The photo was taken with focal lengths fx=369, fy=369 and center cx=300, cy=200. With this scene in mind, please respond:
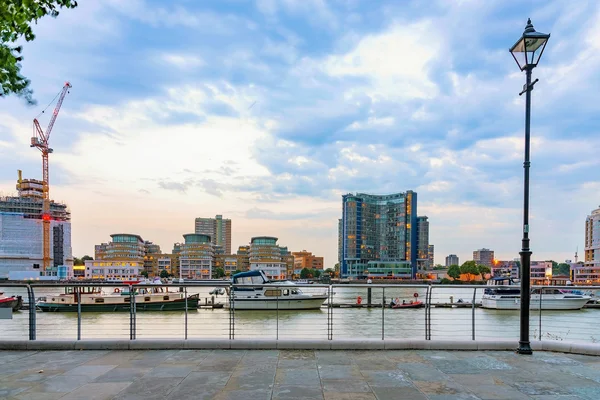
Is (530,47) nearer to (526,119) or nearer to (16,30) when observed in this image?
(526,119)

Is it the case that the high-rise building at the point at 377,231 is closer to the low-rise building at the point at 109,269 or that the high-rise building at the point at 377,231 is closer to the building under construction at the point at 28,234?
the low-rise building at the point at 109,269

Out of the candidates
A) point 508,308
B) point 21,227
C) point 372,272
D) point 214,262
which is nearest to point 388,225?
point 372,272

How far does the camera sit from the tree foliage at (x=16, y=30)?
4645 mm

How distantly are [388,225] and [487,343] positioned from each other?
159m

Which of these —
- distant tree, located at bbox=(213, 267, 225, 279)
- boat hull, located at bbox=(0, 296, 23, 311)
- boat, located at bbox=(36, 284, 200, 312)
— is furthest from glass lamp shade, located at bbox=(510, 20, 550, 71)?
distant tree, located at bbox=(213, 267, 225, 279)

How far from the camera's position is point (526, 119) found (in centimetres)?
687

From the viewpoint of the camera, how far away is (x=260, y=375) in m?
5.23

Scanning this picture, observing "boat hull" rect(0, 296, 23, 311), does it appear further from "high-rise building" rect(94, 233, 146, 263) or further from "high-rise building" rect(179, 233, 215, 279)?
"high-rise building" rect(179, 233, 215, 279)

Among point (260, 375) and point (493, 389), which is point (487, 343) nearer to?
point (493, 389)

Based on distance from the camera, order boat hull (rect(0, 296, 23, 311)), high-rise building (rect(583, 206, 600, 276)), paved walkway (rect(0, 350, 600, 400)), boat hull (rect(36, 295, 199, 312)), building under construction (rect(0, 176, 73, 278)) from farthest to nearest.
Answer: high-rise building (rect(583, 206, 600, 276))
building under construction (rect(0, 176, 73, 278))
boat hull (rect(36, 295, 199, 312))
boat hull (rect(0, 296, 23, 311))
paved walkway (rect(0, 350, 600, 400))

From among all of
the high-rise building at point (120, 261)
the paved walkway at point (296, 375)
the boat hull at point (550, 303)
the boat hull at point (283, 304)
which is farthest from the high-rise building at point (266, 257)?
the paved walkway at point (296, 375)

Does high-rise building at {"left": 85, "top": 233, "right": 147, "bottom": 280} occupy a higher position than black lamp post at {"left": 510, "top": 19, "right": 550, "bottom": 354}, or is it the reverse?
black lamp post at {"left": 510, "top": 19, "right": 550, "bottom": 354}

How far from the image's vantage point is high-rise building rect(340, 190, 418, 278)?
15325 cm

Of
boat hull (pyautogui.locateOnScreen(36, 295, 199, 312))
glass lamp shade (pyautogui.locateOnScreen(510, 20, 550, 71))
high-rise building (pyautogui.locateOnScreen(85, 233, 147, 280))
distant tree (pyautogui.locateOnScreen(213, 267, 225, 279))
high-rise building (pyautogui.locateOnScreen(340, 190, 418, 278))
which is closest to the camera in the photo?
glass lamp shade (pyautogui.locateOnScreen(510, 20, 550, 71))
